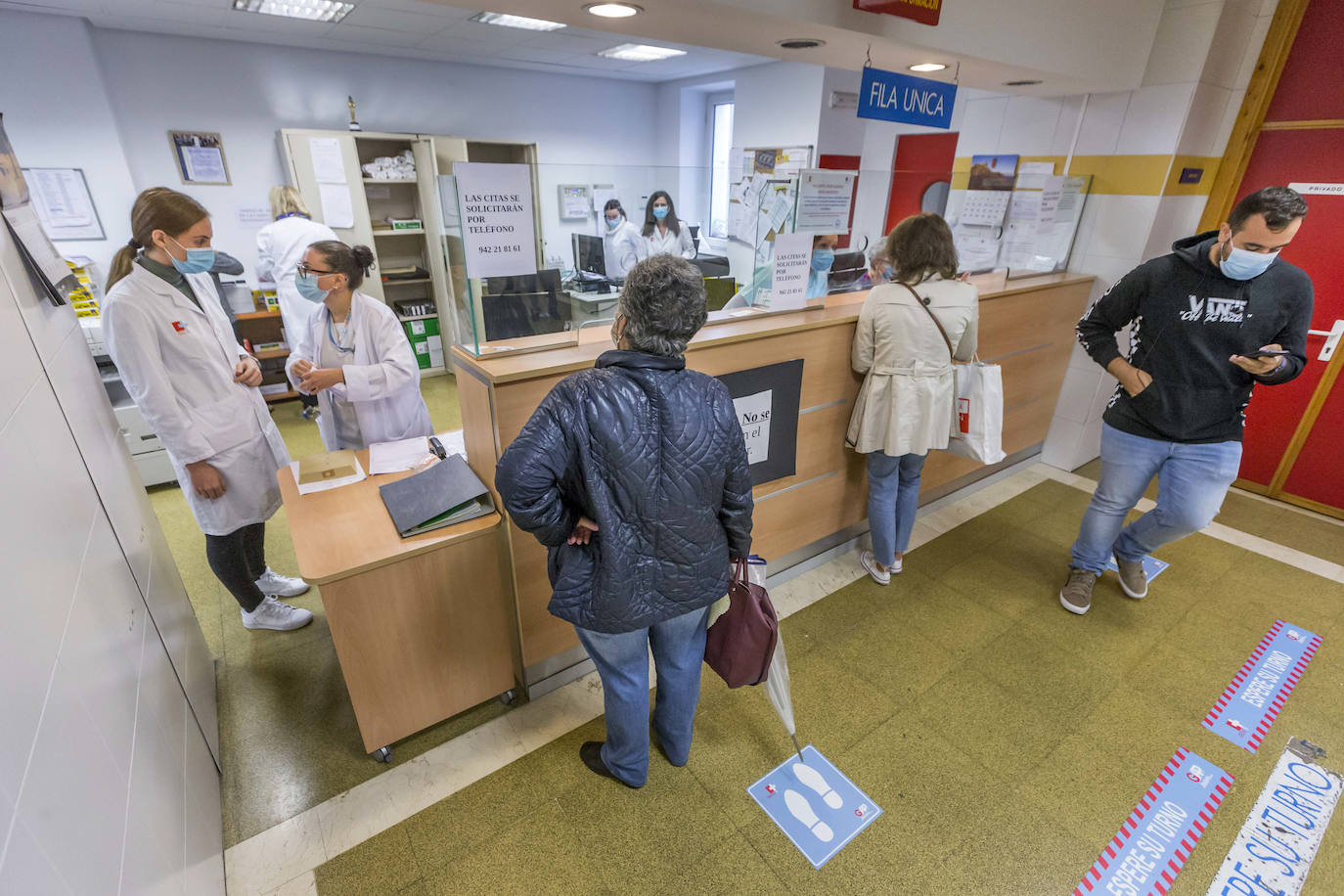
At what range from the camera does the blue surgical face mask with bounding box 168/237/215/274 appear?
1813 millimetres

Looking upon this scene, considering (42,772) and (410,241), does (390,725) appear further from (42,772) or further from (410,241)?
Result: (410,241)

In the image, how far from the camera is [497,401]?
1635mm

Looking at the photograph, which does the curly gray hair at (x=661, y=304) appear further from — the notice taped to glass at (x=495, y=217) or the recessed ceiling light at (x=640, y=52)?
the recessed ceiling light at (x=640, y=52)

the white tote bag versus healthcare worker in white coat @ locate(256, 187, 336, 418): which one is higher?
healthcare worker in white coat @ locate(256, 187, 336, 418)

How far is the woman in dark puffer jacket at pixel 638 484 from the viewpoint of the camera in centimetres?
124

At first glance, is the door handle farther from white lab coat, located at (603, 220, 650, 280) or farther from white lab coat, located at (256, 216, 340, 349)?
white lab coat, located at (256, 216, 340, 349)

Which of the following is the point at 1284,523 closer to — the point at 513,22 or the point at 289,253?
the point at 513,22

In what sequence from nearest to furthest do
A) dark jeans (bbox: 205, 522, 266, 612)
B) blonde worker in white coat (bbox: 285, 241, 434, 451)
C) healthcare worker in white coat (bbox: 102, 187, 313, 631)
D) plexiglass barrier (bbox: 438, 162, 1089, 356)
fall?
plexiglass barrier (bbox: 438, 162, 1089, 356), healthcare worker in white coat (bbox: 102, 187, 313, 631), blonde worker in white coat (bbox: 285, 241, 434, 451), dark jeans (bbox: 205, 522, 266, 612)

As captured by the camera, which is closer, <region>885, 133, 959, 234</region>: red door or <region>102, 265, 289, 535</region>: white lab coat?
<region>102, 265, 289, 535</region>: white lab coat

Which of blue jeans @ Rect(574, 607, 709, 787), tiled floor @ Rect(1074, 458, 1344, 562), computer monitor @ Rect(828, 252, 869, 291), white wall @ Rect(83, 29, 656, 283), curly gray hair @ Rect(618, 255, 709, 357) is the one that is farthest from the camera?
white wall @ Rect(83, 29, 656, 283)

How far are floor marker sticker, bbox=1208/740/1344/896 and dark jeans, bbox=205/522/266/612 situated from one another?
10.1 ft

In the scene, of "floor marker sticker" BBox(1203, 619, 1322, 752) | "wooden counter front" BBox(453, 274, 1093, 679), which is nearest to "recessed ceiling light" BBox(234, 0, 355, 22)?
"wooden counter front" BBox(453, 274, 1093, 679)

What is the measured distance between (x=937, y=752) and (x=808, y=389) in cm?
131

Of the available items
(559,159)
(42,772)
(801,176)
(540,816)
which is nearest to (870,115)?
(801,176)
